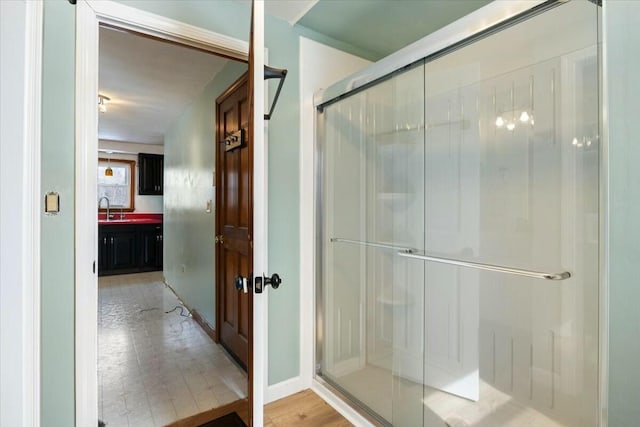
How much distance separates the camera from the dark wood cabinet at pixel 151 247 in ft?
18.2

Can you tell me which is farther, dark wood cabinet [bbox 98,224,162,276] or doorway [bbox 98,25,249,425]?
dark wood cabinet [bbox 98,224,162,276]

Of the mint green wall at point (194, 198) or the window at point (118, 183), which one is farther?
the window at point (118, 183)

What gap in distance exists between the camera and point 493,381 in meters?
1.35

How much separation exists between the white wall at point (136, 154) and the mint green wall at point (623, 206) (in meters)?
6.70

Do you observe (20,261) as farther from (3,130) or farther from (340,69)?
(340,69)

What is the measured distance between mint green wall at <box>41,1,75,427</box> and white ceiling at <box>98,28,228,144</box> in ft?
1.98

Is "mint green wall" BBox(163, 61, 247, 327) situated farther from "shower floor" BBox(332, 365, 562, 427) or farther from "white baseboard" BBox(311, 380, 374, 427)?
"shower floor" BBox(332, 365, 562, 427)

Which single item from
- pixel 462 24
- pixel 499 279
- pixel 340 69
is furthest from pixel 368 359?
pixel 340 69

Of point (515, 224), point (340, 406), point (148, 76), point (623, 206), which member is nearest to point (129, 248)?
point (148, 76)

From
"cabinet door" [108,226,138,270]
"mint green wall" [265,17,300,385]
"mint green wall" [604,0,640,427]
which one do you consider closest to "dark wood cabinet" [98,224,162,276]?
"cabinet door" [108,226,138,270]

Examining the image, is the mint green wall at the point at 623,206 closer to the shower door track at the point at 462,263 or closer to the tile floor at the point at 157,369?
the shower door track at the point at 462,263

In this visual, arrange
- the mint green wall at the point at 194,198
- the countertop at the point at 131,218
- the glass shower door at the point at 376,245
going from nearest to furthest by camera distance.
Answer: the glass shower door at the point at 376,245, the mint green wall at the point at 194,198, the countertop at the point at 131,218

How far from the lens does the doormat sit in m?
1.76

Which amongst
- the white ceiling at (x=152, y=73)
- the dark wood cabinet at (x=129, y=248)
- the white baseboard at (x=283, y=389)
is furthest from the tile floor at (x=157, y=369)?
the white ceiling at (x=152, y=73)
